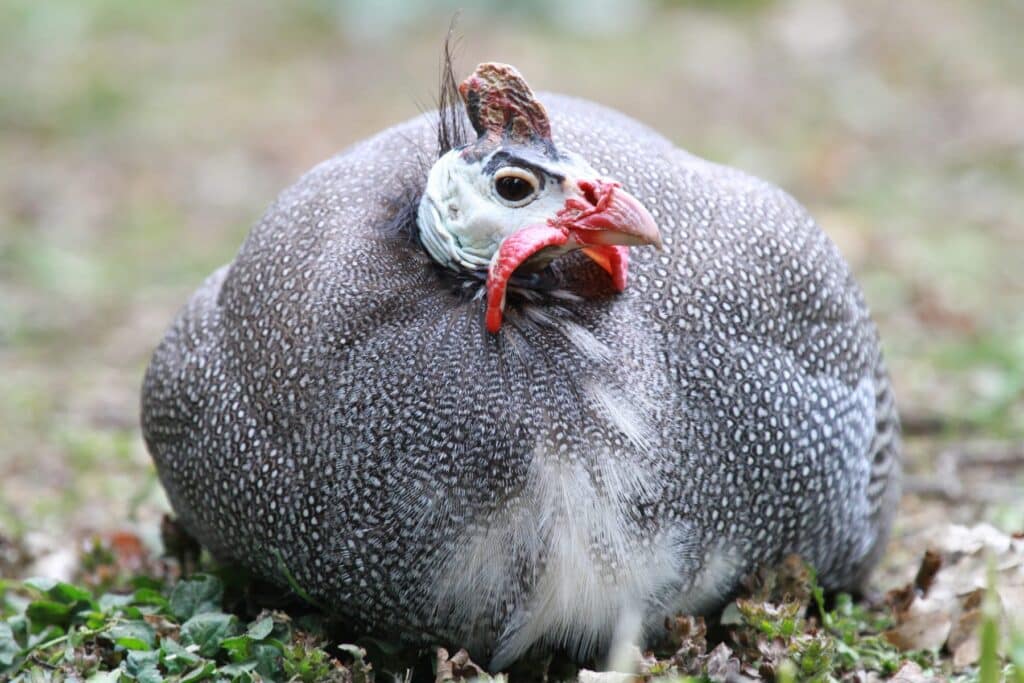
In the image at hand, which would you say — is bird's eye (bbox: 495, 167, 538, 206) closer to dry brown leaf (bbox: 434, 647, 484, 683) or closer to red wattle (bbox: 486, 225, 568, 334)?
red wattle (bbox: 486, 225, 568, 334)

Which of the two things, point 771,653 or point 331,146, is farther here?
point 331,146

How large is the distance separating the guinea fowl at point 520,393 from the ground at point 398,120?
2.98ft

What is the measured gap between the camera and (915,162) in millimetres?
7621

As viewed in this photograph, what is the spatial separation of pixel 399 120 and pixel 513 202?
18.5ft

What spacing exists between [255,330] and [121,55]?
281 inches

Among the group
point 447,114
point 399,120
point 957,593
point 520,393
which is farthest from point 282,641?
point 399,120

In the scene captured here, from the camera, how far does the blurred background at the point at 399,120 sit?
4.76 metres

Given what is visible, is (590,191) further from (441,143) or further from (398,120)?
(398,120)

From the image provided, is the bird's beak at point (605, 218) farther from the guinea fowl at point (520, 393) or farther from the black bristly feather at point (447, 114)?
the black bristly feather at point (447, 114)

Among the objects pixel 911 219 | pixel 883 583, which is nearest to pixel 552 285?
pixel 883 583

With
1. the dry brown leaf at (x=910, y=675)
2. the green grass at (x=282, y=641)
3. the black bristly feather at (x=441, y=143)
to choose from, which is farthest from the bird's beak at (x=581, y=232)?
the dry brown leaf at (x=910, y=675)

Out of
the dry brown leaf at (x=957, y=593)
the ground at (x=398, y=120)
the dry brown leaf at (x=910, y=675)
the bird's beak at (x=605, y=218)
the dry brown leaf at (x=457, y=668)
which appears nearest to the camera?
the bird's beak at (x=605, y=218)

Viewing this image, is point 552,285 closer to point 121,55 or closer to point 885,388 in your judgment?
point 885,388

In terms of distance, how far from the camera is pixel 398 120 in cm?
823
